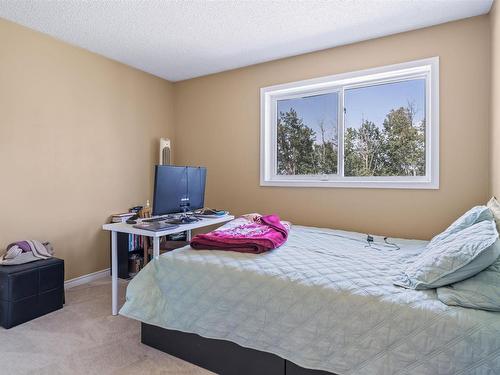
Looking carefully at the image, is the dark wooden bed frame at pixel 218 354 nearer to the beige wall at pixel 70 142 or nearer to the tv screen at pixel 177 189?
the tv screen at pixel 177 189

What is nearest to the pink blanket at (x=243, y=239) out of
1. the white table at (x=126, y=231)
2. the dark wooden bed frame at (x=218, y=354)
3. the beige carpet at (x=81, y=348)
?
the white table at (x=126, y=231)

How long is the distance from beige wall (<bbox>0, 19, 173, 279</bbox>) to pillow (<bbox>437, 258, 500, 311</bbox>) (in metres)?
3.04

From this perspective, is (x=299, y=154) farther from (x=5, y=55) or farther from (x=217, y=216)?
(x=5, y=55)

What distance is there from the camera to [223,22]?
2473 mm

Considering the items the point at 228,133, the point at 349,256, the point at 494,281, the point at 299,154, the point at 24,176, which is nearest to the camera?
the point at 494,281

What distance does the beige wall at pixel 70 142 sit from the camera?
2.52 metres

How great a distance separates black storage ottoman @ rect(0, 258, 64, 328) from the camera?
216cm

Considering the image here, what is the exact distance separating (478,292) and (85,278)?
3.23 metres

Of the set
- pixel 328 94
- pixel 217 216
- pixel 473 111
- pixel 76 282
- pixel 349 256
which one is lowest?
pixel 76 282

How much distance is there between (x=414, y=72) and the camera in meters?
2.67

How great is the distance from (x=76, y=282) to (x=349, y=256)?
2.63 meters

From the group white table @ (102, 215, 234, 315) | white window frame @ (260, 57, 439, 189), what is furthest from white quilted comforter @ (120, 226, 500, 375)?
white window frame @ (260, 57, 439, 189)

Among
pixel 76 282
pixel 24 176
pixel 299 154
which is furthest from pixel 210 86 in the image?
pixel 76 282

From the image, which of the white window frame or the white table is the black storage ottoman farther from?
the white window frame
